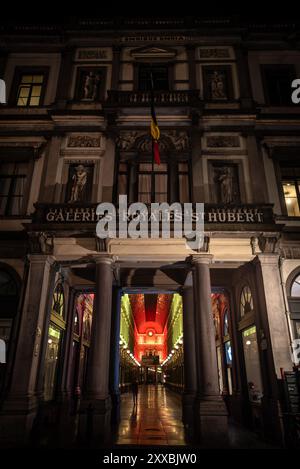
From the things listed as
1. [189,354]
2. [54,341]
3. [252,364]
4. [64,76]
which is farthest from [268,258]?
[64,76]

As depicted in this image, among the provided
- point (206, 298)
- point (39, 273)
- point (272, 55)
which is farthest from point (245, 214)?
point (272, 55)

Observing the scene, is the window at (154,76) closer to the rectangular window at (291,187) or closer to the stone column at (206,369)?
the rectangular window at (291,187)

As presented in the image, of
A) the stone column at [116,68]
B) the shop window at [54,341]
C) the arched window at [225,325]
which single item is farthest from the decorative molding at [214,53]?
the shop window at [54,341]

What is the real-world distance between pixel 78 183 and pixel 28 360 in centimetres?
783

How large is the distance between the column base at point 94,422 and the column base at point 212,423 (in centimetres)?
308

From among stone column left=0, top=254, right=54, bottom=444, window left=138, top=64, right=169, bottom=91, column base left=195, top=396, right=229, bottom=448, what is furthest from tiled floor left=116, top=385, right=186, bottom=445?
window left=138, top=64, right=169, bottom=91

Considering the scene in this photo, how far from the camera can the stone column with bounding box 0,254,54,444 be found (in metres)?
9.97

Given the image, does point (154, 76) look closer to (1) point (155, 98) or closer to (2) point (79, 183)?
(1) point (155, 98)

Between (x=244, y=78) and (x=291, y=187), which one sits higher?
(x=244, y=78)

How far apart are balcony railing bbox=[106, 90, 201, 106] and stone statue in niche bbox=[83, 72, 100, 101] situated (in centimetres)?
143

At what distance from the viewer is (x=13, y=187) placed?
14.9 metres

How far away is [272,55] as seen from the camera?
705 inches

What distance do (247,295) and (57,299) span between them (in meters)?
8.78
